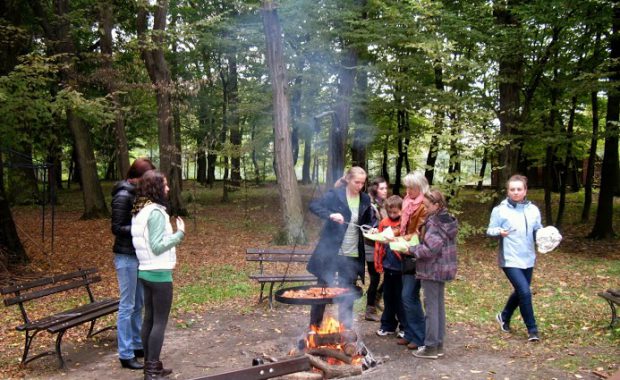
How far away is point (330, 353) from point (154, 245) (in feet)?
6.57

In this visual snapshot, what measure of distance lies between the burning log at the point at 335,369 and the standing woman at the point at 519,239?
6.65ft

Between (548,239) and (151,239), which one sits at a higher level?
(151,239)

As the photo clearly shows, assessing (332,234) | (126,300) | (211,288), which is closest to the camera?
(126,300)

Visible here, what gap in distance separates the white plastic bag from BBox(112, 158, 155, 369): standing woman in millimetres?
3960

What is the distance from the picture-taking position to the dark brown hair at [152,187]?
13.9 feet

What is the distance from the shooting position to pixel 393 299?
18.5 feet

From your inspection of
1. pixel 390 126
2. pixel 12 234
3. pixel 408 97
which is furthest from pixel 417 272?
pixel 390 126

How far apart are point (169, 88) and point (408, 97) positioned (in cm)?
639

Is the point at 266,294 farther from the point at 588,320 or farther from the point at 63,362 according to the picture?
the point at 588,320

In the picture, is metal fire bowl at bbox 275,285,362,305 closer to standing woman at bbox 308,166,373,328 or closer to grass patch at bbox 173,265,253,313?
standing woman at bbox 308,166,373,328

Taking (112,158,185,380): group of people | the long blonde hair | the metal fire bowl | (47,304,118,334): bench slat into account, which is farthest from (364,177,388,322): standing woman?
(47,304,118,334): bench slat

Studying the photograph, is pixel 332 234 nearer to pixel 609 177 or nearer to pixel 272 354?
pixel 272 354

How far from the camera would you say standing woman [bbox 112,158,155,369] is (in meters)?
4.64

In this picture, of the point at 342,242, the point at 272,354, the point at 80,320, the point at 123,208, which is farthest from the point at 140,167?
the point at 272,354
